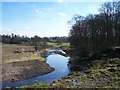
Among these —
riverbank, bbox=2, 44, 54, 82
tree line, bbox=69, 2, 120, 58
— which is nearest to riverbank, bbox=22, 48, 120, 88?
riverbank, bbox=2, 44, 54, 82

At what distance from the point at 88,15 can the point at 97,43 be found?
34.9 ft

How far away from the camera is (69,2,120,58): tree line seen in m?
52.4

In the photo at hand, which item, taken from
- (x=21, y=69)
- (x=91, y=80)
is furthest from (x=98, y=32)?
(x=91, y=80)

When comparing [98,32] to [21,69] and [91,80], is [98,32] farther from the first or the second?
[91,80]

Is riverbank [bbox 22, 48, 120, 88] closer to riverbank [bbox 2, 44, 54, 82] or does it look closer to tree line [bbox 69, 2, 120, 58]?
riverbank [bbox 2, 44, 54, 82]

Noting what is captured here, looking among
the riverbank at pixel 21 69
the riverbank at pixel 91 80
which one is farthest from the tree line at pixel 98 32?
the riverbank at pixel 91 80

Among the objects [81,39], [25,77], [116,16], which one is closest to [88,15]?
[81,39]

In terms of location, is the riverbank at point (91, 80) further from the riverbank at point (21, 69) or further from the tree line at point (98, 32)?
the tree line at point (98, 32)

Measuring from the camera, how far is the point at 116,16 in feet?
170

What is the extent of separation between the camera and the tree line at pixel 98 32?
52.4 metres

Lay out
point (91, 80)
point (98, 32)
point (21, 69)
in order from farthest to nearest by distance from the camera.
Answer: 1. point (98, 32)
2. point (21, 69)
3. point (91, 80)

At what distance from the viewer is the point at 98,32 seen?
5716 cm

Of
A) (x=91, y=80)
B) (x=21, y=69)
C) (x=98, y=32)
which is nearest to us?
(x=91, y=80)

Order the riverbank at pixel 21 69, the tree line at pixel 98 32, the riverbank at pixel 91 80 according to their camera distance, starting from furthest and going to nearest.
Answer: the tree line at pixel 98 32, the riverbank at pixel 21 69, the riverbank at pixel 91 80
